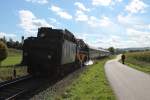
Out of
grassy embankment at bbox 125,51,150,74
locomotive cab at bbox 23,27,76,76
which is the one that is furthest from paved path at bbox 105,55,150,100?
grassy embankment at bbox 125,51,150,74

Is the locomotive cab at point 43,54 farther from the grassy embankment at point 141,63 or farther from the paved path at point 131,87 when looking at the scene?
the grassy embankment at point 141,63

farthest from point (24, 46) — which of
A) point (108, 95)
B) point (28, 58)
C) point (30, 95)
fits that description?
point (108, 95)

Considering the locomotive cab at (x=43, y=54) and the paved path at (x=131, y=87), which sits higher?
the locomotive cab at (x=43, y=54)

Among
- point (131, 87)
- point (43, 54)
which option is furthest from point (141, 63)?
point (131, 87)

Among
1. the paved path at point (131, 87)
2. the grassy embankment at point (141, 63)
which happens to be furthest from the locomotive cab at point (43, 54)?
the grassy embankment at point (141, 63)

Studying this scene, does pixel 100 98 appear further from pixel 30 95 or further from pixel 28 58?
pixel 28 58

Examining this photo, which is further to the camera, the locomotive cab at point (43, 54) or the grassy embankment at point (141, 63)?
the grassy embankment at point (141, 63)

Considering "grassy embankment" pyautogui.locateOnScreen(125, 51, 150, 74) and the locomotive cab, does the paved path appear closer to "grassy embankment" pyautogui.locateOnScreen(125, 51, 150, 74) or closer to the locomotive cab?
the locomotive cab

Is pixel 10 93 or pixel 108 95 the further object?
pixel 10 93

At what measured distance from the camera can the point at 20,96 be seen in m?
14.8

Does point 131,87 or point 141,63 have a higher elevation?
point 141,63

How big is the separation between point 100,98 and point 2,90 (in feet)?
17.5

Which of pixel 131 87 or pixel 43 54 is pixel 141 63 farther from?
pixel 131 87

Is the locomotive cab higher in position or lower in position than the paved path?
higher
